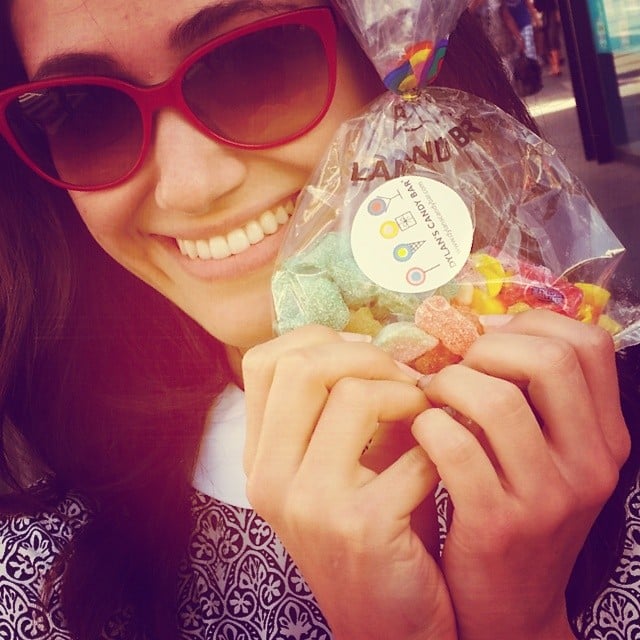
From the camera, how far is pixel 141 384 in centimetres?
130

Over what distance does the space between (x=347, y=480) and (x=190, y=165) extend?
46cm

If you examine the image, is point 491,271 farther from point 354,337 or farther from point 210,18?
point 210,18

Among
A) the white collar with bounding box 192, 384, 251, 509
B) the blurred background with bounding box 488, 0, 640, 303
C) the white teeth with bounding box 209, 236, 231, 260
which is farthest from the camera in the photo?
the blurred background with bounding box 488, 0, 640, 303

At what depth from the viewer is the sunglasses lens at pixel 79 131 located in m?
0.84

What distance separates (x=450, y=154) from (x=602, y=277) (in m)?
0.25

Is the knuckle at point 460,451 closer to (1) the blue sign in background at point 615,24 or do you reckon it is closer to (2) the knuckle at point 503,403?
(2) the knuckle at point 503,403

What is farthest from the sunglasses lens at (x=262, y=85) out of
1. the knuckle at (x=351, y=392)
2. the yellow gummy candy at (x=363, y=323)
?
the knuckle at (x=351, y=392)

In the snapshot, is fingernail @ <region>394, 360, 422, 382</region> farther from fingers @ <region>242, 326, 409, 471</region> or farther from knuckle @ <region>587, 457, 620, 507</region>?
knuckle @ <region>587, 457, 620, 507</region>

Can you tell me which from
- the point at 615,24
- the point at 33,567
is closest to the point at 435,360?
the point at 33,567

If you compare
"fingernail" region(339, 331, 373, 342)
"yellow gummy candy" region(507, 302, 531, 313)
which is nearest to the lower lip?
"fingernail" region(339, 331, 373, 342)

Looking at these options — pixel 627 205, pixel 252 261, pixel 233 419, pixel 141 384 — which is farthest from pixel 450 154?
pixel 627 205

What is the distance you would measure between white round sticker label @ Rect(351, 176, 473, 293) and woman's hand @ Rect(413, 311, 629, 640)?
12cm

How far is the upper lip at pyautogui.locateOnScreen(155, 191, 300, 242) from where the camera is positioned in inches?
35.3

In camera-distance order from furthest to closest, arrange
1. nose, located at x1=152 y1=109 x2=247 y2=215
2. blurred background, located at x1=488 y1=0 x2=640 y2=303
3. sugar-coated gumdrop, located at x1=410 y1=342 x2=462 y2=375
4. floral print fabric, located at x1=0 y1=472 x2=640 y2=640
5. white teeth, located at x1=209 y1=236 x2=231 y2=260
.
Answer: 1. blurred background, located at x1=488 y1=0 x2=640 y2=303
2. floral print fabric, located at x1=0 y1=472 x2=640 y2=640
3. white teeth, located at x1=209 y1=236 x2=231 y2=260
4. nose, located at x1=152 y1=109 x2=247 y2=215
5. sugar-coated gumdrop, located at x1=410 y1=342 x2=462 y2=375
